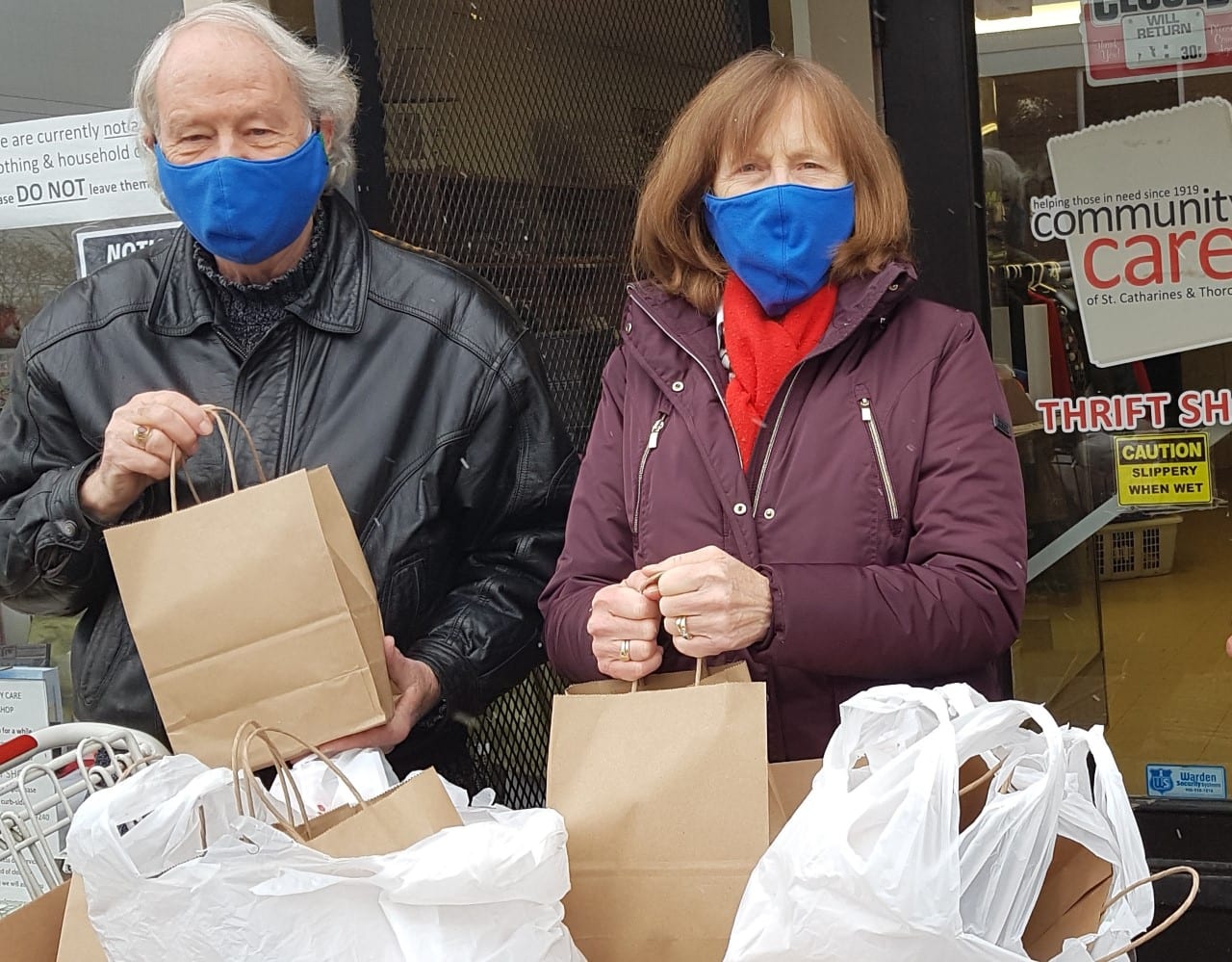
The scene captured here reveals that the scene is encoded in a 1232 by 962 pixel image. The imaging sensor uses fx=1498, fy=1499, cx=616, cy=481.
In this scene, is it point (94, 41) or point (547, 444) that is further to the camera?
point (94, 41)

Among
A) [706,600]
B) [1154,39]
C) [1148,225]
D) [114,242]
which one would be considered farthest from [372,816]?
[1154,39]

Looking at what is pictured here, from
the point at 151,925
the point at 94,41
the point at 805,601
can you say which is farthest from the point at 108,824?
the point at 94,41

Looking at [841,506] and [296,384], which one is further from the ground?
[296,384]

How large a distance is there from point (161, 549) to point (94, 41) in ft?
6.28

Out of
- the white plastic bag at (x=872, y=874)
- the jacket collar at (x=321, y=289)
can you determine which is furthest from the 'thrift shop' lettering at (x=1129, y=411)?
the white plastic bag at (x=872, y=874)

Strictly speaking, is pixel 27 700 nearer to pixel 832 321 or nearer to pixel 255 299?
pixel 255 299

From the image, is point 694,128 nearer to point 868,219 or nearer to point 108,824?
point 868,219

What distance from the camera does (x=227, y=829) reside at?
161cm

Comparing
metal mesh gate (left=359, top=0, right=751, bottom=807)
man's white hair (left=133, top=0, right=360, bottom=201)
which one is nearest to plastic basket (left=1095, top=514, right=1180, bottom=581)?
metal mesh gate (left=359, top=0, right=751, bottom=807)

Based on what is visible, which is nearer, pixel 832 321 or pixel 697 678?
pixel 697 678

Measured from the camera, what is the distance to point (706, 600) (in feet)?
5.64

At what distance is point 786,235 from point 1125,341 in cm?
177

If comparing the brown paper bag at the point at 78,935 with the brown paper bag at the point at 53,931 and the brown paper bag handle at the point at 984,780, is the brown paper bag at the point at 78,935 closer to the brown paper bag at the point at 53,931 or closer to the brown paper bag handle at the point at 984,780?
the brown paper bag at the point at 53,931

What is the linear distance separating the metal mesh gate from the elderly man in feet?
2.15
